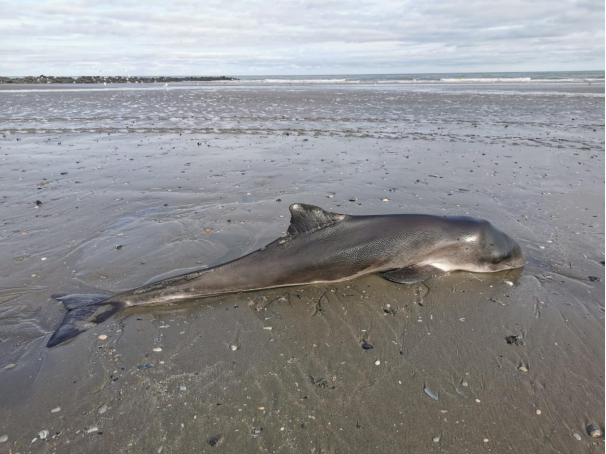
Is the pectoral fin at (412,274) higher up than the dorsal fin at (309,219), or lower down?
lower down

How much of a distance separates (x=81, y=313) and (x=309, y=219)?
2667 millimetres

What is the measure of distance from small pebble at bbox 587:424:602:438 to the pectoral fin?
85.7 inches

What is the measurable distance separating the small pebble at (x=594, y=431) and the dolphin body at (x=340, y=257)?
7.15 ft

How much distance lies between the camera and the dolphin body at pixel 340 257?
441 cm

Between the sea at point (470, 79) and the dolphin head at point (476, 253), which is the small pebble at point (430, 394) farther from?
the sea at point (470, 79)

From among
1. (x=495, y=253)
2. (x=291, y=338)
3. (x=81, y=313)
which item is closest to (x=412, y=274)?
(x=495, y=253)

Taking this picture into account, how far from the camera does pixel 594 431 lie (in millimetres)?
2822

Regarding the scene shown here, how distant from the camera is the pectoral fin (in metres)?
4.77

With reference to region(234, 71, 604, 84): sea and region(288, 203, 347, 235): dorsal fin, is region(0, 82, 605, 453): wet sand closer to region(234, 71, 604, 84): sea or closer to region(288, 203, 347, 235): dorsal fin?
region(288, 203, 347, 235): dorsal fin

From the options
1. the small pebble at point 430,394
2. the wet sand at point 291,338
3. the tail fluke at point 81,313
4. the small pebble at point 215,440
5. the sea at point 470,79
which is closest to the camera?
the small pebble at point 215,440

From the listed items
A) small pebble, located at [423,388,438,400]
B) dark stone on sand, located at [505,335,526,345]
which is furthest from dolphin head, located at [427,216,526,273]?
small pebble, located at [423,388,438,400]

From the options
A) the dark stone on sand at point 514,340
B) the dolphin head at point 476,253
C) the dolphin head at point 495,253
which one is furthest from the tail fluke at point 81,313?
the dolphin head at point 495,253

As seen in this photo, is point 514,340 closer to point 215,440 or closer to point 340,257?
point 340,257

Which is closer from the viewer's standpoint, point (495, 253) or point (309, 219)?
point (309, 219)
